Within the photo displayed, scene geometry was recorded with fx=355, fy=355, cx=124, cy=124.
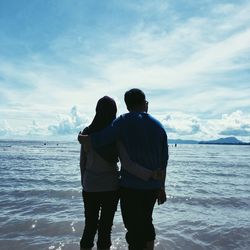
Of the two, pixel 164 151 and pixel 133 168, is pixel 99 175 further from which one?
pixel 164 151

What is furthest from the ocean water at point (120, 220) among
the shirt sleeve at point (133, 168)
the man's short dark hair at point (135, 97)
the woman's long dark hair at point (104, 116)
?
the man's short dark hair at point (135, 97)

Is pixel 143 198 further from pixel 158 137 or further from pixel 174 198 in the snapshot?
pixel 174 198

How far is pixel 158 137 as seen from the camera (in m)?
4.24

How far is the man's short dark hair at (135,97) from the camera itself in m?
4.32

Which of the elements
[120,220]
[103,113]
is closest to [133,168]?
[103,113]

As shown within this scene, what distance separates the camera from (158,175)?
4.16 m

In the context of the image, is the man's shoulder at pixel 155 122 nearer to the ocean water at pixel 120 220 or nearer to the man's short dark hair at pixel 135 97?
the man's short dark hair at pixel 135 97

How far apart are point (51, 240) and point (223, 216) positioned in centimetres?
465

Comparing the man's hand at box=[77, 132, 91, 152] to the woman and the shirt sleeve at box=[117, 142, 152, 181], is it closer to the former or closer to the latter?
the woman

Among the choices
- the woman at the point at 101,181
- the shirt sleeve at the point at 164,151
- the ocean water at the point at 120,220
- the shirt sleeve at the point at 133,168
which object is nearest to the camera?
the shirt sleeve at the point at 133,168

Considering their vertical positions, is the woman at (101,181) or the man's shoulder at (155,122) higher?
the man's shoulder at (155,122)

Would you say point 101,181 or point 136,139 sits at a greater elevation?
point 136,139

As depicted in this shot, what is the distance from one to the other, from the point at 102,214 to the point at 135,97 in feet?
5.13

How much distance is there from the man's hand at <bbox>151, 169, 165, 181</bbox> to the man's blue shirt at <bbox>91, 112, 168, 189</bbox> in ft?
0.17
